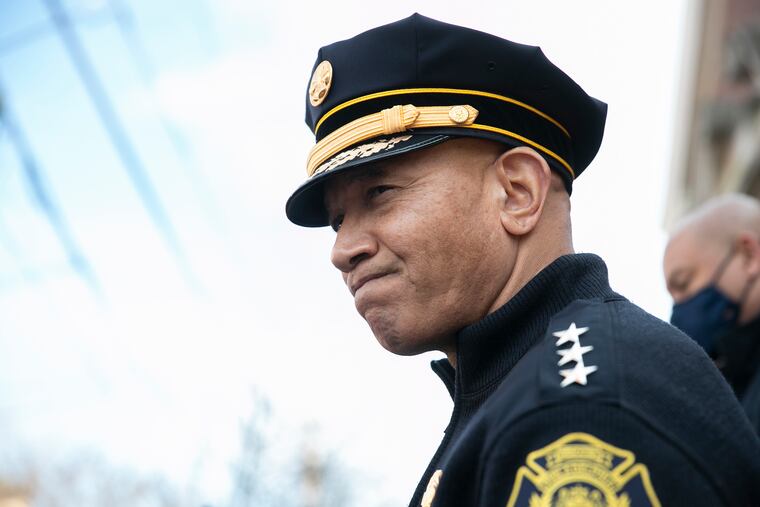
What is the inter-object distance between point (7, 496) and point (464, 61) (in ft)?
49.4

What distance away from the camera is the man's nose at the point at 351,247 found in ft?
8.07

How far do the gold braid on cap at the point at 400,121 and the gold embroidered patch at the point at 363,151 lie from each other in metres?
0.02

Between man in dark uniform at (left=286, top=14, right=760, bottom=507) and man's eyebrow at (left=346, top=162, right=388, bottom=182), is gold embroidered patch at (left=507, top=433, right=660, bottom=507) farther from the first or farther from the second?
man's eyebrow at (left=346, top=162, right=388, bottom=182)

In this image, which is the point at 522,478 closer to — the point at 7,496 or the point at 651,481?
the point at 651,481

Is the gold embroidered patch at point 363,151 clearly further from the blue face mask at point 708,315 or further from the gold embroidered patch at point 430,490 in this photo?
the blue face mask at point 708,315

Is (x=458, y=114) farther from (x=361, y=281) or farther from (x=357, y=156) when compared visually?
(x=361, y=281)

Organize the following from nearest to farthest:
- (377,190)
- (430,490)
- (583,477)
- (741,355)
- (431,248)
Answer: (583,477) < (430,490) < (431,248) < (377,190) < (741,355)

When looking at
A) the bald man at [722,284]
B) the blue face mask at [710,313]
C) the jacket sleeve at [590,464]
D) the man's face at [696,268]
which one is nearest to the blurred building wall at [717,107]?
the bald man at [722,284]

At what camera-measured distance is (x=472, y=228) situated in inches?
94.7

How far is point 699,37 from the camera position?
75.8 feet

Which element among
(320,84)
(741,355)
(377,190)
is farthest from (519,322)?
(741,355)

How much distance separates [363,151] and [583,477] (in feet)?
3.58

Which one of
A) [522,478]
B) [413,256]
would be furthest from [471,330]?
[522,478]

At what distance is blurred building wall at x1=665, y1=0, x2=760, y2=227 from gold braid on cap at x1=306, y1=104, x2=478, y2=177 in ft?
41.2
